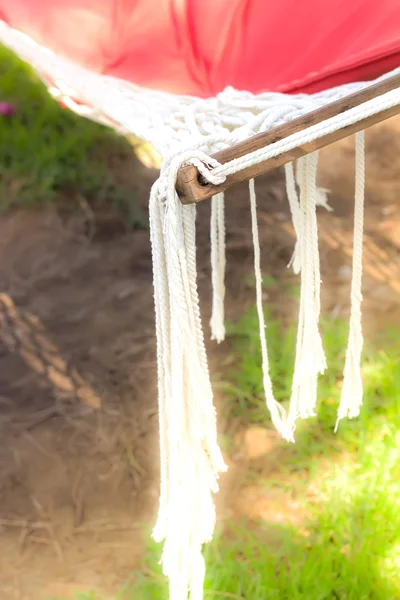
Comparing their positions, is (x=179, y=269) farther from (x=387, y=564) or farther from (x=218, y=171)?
(x=387, y=564)

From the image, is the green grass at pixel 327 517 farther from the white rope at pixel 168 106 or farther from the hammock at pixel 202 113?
the white rope at pixel 168 106

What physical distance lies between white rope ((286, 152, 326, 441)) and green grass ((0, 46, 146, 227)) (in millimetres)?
1061

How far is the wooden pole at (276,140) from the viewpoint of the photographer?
2.01ft

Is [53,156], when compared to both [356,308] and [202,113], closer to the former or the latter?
[202,113]

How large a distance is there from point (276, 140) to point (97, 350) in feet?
3.16

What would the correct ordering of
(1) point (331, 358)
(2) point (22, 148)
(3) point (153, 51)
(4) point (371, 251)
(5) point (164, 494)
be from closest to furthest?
1. (5) point (164, 494)
2. (3) point (153, 51)
3. (1) point (331, 358)
4. (4) point (371, 251)
5. (2) point (22, 148)

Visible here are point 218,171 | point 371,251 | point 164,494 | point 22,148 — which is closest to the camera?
point 218,171

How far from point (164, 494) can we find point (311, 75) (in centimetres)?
51

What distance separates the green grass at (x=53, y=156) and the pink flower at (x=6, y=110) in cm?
1

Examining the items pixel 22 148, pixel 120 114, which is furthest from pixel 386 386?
pixel 22 148

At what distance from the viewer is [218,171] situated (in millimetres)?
609

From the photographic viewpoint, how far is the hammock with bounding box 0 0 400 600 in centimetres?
63

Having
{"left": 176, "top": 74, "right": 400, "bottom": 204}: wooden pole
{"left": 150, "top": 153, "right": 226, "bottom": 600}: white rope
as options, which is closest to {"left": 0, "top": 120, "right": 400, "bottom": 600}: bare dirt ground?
{"left": 150, "top": 153, "right": 226, "bottom": 600}: white rope

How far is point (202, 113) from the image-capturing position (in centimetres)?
81
